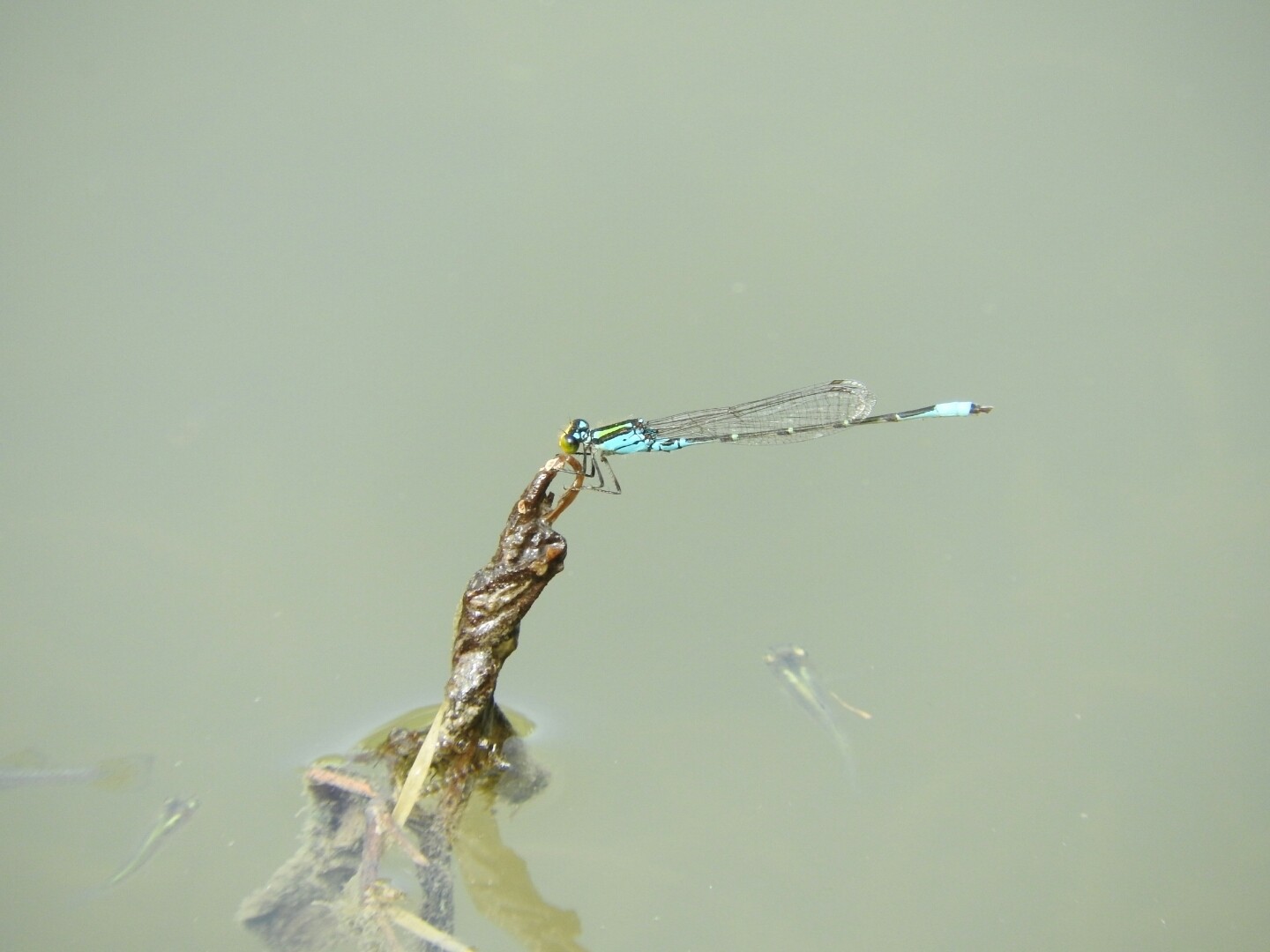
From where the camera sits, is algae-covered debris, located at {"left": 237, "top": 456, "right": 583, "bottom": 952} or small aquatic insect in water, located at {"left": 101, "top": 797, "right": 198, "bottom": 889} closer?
algae-covered debris, located at {"left": 237, "top": 456, "right": 583, "bottom": 952}

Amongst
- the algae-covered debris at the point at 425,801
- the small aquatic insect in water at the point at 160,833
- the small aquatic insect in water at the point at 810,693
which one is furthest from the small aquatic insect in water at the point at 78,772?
the small aquatic insect in water at the point at 810,693

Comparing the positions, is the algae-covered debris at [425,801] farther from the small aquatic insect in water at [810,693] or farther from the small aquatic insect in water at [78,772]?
the small aquatic insect in water at [810,693]

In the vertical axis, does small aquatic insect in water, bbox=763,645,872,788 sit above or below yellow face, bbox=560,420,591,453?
below

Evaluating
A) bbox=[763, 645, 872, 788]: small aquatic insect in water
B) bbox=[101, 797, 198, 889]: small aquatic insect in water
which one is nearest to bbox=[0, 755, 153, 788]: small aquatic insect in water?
bbox=[101, 797, 198, 889]: small aquatic insect in water

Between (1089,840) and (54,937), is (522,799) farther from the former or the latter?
(1089,840)

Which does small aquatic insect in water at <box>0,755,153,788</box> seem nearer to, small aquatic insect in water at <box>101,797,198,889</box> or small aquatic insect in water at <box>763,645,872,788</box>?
small aquatic insect in water at <box>101,797,198,889</box>

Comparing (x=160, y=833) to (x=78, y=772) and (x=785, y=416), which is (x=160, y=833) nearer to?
(x=78, y=772)
